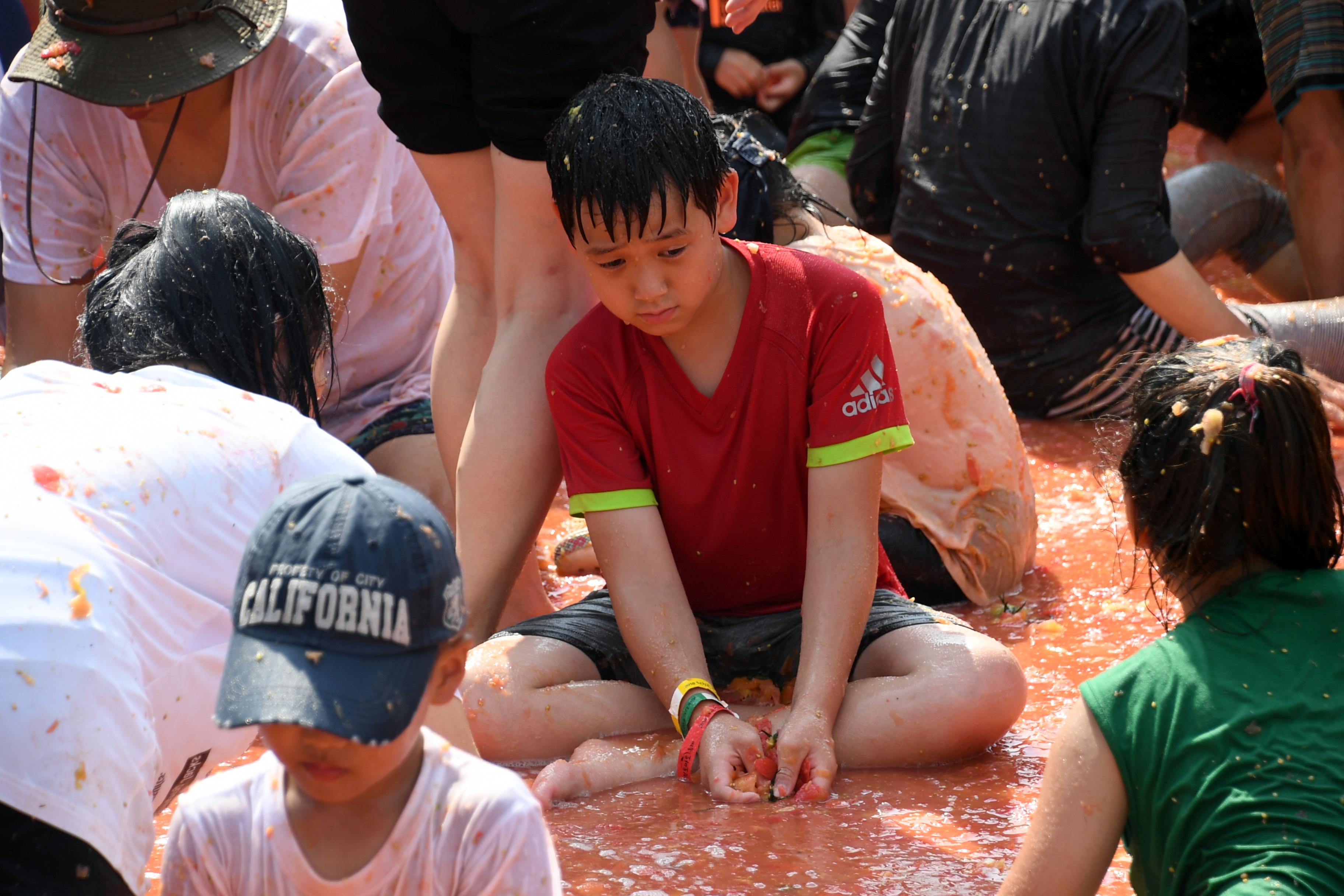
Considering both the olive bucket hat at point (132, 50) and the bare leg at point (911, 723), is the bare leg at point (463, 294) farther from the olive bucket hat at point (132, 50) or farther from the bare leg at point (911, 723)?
the olive bucket hat at point (132, 50)

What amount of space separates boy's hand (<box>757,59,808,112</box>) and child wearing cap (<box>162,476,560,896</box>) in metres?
4.52

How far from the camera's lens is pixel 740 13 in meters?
2.38

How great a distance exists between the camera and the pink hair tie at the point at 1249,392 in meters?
1.40

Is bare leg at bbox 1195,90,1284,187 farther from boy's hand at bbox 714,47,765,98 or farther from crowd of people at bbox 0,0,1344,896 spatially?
boy's hand at bbox 714,47,765,98

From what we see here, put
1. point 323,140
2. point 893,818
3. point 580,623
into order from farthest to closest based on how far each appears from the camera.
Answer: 1. point 323,140
2. point 580,623
3. point 893,818

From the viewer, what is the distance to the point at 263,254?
1.68 meters

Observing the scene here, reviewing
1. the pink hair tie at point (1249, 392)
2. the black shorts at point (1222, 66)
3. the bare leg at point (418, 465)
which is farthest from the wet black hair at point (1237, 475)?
the black shorts at point (1222, 66)

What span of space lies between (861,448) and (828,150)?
2.47m

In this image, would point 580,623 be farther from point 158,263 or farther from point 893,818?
point 158,263

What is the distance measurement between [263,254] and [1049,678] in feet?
4.63

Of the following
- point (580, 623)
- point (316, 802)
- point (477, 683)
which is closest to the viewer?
point (316, 802)

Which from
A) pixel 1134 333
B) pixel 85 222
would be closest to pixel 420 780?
pixel 85 222

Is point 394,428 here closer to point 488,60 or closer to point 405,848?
point 488,60

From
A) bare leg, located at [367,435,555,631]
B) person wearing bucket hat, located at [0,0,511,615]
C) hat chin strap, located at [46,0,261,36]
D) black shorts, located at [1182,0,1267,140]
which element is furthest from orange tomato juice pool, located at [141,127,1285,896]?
black shorts, located at [1182,0,1267,140]
